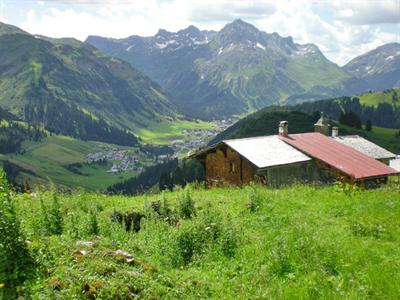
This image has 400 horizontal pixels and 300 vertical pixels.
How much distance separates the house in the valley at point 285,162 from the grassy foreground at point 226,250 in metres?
22.0

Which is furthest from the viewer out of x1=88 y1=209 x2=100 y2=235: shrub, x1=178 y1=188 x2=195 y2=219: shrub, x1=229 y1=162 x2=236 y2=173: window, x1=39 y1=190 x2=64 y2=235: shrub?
x1=229 y1=162 x2=236 y2=173: window

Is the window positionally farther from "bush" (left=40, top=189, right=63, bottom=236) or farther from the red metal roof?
"bush" (left=40, top=189, right=63, bottom=236)

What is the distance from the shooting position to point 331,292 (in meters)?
10.4

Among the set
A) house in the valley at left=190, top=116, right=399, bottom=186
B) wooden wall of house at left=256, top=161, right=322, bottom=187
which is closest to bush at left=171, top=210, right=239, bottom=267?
house in the valley at left=190, top=116, right=399, bottom=186

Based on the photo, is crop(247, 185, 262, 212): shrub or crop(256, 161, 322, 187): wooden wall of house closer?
crop(247, 185, 262, 212): shrub

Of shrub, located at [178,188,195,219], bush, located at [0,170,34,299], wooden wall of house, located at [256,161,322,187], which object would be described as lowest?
wooden wall of house, located at [256,161,322,187]

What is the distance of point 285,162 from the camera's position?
43.2 meters

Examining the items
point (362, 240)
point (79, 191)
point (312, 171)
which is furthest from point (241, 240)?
point (312, 171)

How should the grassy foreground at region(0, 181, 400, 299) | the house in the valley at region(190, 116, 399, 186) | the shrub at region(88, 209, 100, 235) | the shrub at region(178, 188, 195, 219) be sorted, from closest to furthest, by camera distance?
the grassy foreground at region(0, 181, 400, 299) → the shrub at region(88, 209, 100, 235) → the shrub at region(178, 188, 195, 219) → the house in the valley at region(190, 116, 399, 186)

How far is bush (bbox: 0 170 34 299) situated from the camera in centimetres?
975

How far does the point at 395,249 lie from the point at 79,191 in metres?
14.8

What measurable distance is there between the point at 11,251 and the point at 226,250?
6.56 meters

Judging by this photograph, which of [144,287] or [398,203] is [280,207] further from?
→ [144,287]

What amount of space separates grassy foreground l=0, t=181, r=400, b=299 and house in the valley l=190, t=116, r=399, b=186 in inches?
867
